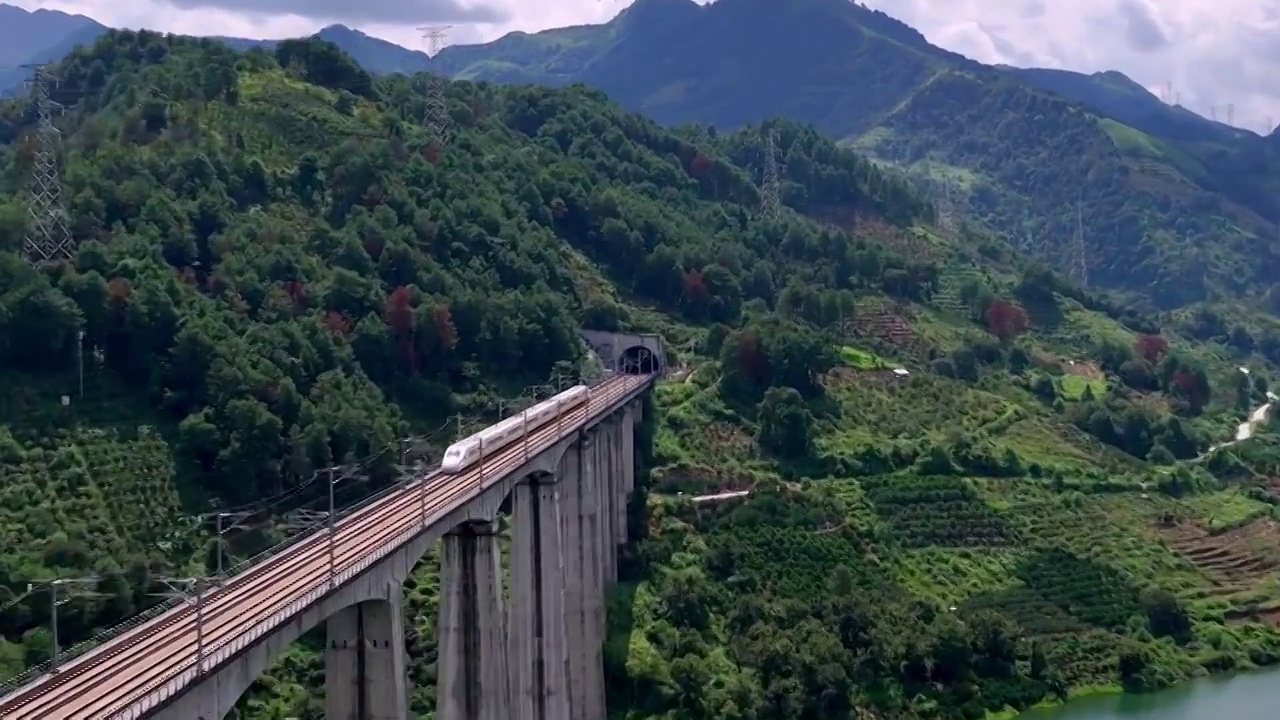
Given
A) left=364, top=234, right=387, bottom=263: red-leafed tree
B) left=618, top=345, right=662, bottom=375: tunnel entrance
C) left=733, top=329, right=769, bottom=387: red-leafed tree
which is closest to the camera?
left=364, top=234, right=387, bottom=263: red-leafed tree

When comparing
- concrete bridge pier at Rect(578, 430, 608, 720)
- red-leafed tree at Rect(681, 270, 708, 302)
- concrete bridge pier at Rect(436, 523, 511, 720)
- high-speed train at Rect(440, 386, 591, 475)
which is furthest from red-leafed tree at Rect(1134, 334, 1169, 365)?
concrete bridge pier at Rect(436, 523, 511, 720)

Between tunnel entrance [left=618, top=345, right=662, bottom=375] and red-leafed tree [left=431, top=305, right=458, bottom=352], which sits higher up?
red-leafed tree [left=431, top=305, right=458, bottom=352]

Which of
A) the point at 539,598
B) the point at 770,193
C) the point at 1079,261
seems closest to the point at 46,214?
the point at 539,598

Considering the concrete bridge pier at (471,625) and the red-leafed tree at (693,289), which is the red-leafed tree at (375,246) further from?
the concrete bridge pier at (471,625)

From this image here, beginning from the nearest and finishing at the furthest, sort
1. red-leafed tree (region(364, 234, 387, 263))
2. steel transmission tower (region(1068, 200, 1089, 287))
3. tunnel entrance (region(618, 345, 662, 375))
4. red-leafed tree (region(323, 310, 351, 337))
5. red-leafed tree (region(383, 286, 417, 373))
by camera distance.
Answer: red-leafed tree (region(323, 310, 351, 337)) < red-leafed tree (region(383, 286, 417, 373)) < red-leafed tree (region(364, 234, 387, 263)) < tunnel entrance (region(618, 345, 662, 375)) < steel transmission tower (region(1068, 200, 1089, 287))

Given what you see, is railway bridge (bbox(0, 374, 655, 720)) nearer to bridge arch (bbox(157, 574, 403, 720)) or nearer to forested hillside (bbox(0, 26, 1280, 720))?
bridge arch (bbox(157, 574, 403, 720))

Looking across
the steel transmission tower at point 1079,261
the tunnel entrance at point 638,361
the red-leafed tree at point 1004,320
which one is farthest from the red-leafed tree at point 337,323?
the steel transmission tower at point 1079,261
